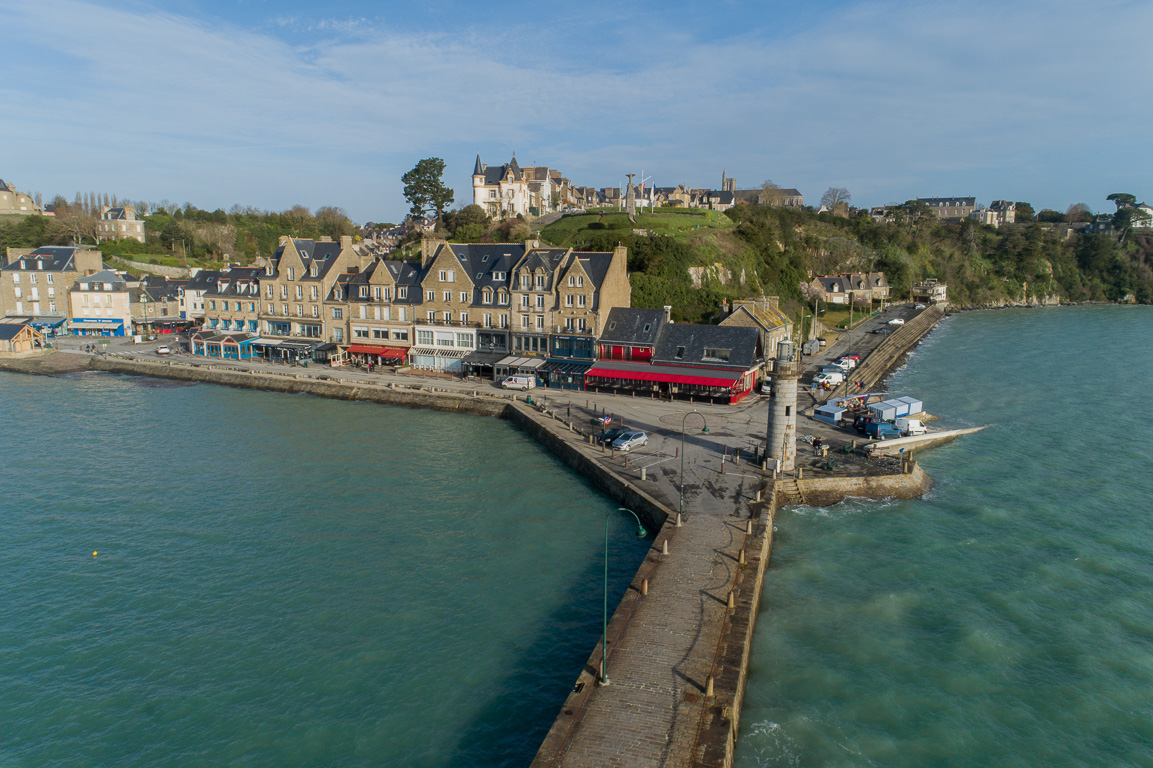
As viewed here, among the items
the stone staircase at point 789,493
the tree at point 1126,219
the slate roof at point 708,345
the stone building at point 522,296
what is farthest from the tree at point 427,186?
the tree at point 1126,219

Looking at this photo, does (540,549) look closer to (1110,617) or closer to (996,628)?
(996,628)

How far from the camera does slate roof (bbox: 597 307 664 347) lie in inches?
1828

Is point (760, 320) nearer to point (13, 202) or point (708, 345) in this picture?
point (708, 345)

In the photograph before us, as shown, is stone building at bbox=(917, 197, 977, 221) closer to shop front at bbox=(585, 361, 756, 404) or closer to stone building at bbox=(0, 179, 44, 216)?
shop front at bbox=(585, 361, 756, 404)

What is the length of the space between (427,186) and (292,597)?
65.0 meters

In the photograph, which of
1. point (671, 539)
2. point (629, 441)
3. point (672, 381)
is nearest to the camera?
point (671, 539)

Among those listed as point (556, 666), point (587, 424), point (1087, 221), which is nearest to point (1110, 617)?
point (556, 666)

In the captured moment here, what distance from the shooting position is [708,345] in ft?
147

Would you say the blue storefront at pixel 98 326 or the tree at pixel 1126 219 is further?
the tree at pixel 1126 219

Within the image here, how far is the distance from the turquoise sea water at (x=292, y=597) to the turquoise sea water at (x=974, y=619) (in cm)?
630

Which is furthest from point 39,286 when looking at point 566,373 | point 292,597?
point 292,597

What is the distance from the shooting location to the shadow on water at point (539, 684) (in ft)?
49.5

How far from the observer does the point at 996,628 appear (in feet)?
65.7

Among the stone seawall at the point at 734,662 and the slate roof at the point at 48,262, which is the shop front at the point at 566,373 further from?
the slate roof at the point at 48,262
